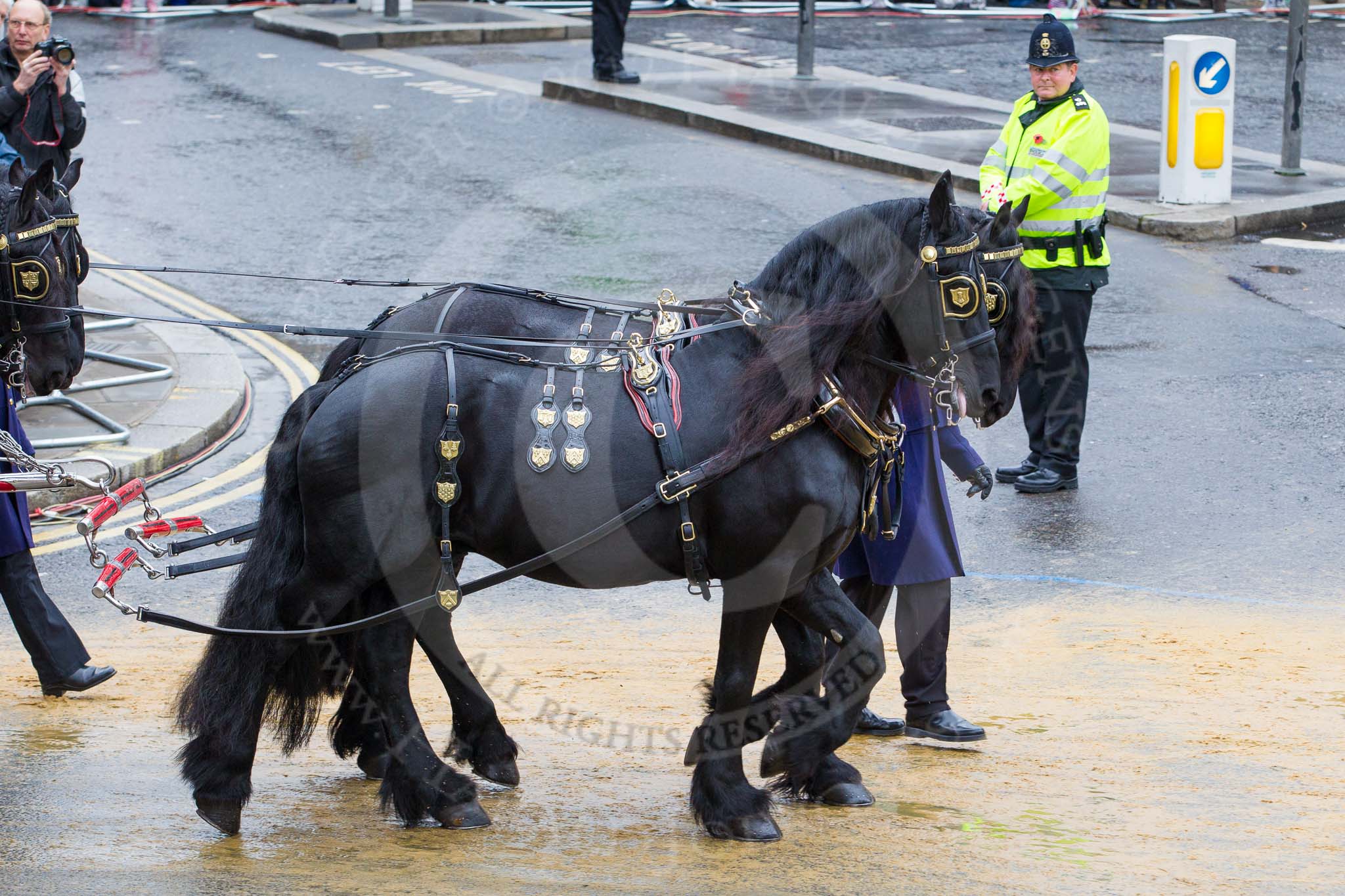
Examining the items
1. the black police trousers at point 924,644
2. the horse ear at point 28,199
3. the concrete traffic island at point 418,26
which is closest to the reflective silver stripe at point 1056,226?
the black police trousers at point 924,644

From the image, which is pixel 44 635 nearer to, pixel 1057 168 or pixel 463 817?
pixel 463 817

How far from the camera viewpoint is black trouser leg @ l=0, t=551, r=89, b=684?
6.14 m

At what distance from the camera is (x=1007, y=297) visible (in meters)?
5.10

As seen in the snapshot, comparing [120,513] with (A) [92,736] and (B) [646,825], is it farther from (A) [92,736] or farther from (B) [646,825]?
(B) [646,825]

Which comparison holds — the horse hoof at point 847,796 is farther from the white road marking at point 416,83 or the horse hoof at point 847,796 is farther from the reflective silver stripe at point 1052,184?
the white road marking at point 416,83

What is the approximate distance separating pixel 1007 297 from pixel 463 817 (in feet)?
7.85

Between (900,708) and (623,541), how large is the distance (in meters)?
1.75

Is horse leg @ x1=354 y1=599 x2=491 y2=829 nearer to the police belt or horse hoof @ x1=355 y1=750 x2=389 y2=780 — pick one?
horse hoof @ x1=355 y1=750 x2=389 y2=780

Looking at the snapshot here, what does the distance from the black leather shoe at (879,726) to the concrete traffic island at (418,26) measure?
1569 cm

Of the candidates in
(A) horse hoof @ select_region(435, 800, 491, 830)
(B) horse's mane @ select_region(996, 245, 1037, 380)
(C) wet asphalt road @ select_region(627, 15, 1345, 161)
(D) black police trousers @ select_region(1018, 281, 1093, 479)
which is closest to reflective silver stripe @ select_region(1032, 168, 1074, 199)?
(D) black police trousers @ select_region(1018, 281, 1093, 479)

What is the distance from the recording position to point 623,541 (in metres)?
5.03

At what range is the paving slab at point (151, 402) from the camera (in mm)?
8758

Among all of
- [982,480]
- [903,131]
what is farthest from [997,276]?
[903,131]

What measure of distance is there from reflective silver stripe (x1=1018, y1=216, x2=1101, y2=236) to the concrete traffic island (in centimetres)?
1309
